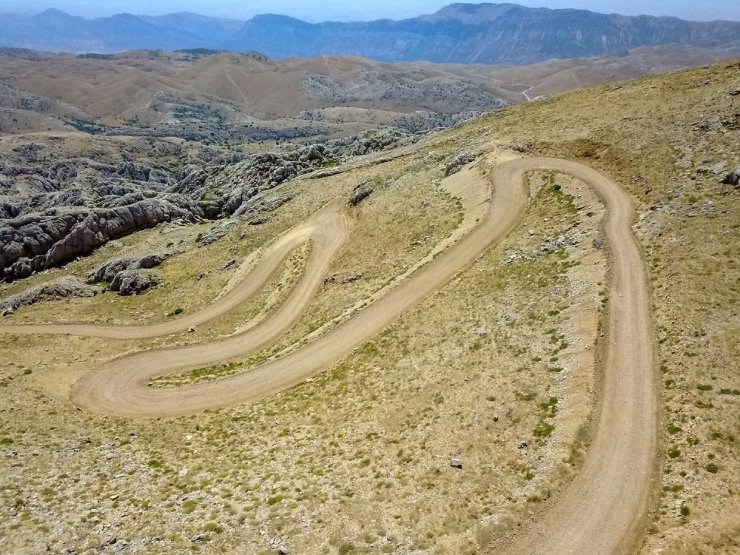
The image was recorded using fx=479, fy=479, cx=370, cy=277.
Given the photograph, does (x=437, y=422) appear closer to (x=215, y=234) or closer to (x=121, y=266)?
(x=215, y=234)

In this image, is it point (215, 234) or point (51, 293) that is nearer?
point (51, 293)

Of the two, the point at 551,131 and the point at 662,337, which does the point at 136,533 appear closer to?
the point at 662,337

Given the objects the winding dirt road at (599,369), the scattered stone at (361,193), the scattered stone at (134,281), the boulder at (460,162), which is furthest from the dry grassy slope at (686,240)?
the scattered stone at (134,281)

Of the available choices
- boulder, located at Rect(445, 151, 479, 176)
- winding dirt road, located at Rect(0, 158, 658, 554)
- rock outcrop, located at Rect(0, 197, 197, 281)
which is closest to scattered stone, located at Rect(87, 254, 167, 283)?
rock outcrop, located at Rect(0, 197, 197, 281)

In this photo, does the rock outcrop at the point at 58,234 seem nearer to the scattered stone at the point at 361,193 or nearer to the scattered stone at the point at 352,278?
the scattered stone at the point at 361,193

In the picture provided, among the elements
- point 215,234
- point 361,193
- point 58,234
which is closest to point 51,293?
point 215,234

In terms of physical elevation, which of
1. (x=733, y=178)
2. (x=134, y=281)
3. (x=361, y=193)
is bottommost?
(x=134, y=281)
